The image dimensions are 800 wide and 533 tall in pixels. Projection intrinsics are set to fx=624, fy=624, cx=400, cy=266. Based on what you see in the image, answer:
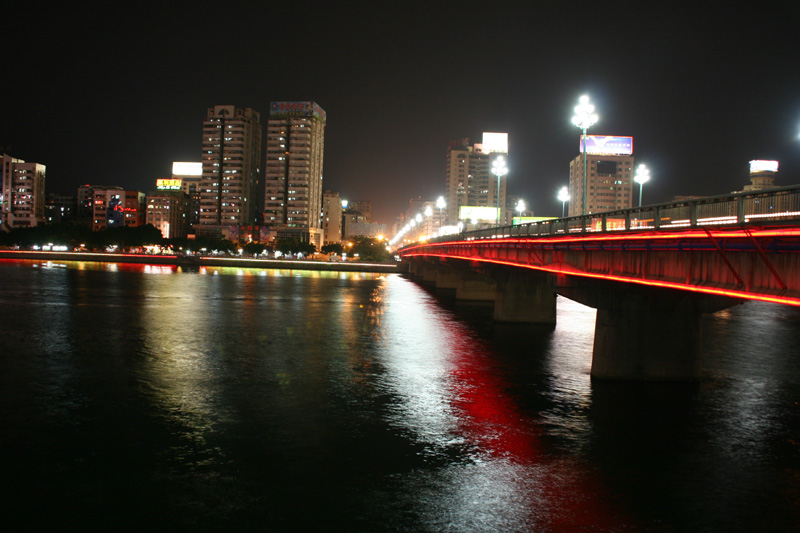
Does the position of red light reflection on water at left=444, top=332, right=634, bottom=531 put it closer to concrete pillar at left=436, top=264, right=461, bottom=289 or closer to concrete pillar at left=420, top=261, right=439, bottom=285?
concrete pillar at left=436, top=264, right=461, bottom=289

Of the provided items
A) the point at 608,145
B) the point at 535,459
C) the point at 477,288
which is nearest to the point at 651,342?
the point at 535,459

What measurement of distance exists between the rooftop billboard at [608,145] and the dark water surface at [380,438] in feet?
519

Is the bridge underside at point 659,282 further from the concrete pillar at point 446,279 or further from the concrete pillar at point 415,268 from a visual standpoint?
the concrete pillar at point 415,268

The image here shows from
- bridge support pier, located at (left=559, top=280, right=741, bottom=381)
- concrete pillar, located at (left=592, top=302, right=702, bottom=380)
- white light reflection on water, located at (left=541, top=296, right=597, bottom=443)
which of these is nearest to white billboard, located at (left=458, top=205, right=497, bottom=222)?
white light reflection on water, located at (left=541, top=296, right=597, bottom=443)

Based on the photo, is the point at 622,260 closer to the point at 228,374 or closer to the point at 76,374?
the point at 228,374

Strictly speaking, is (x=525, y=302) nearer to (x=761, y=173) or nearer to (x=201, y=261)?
(x=201, y=261)

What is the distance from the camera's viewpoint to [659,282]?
791 inches

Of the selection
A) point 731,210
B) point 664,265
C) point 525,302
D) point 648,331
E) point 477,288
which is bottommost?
point 477,288

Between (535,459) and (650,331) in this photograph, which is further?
(650,331)

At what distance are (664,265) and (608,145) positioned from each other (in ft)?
602

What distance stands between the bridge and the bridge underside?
0.04 metres

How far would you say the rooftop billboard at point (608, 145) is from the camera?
18688 centimetres

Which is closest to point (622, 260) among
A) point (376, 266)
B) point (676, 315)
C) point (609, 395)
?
point (676, 315)

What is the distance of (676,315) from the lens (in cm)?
→ 2455
